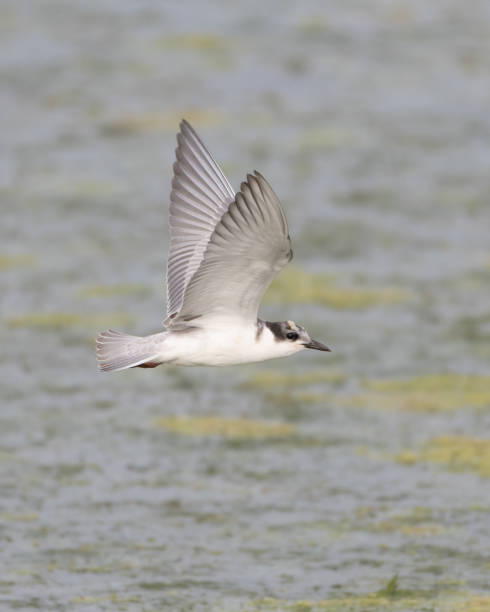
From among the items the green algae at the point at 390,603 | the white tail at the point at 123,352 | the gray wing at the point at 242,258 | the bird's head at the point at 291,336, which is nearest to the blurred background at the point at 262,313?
the green algae at the point at 390,603

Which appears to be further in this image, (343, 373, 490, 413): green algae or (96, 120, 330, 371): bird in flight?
(343, 373, 490, 413): green algae

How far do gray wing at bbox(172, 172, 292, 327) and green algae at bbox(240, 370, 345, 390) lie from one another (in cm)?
349

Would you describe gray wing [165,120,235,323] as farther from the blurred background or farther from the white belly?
the blurred background

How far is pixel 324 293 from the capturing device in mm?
10281

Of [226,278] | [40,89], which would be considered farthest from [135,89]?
[226,278]

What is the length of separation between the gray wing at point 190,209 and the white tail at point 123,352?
0.27 meters

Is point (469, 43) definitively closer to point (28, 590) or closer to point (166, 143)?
point (166, 143)

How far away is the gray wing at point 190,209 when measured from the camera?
5.95 m

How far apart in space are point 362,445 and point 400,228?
3.07 metres

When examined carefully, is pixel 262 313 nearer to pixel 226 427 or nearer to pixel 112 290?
pixel 112 290

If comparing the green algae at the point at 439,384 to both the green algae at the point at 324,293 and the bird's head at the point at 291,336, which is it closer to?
the green algae at the point at 324,293

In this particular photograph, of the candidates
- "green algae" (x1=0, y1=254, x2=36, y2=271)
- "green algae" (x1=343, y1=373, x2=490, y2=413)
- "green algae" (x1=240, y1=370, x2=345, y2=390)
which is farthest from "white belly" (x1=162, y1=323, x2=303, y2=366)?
"green algae" (x1=0, y1=254, x2=36, y2=271)

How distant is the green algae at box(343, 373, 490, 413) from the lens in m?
8.97

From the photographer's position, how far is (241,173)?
11.9m
